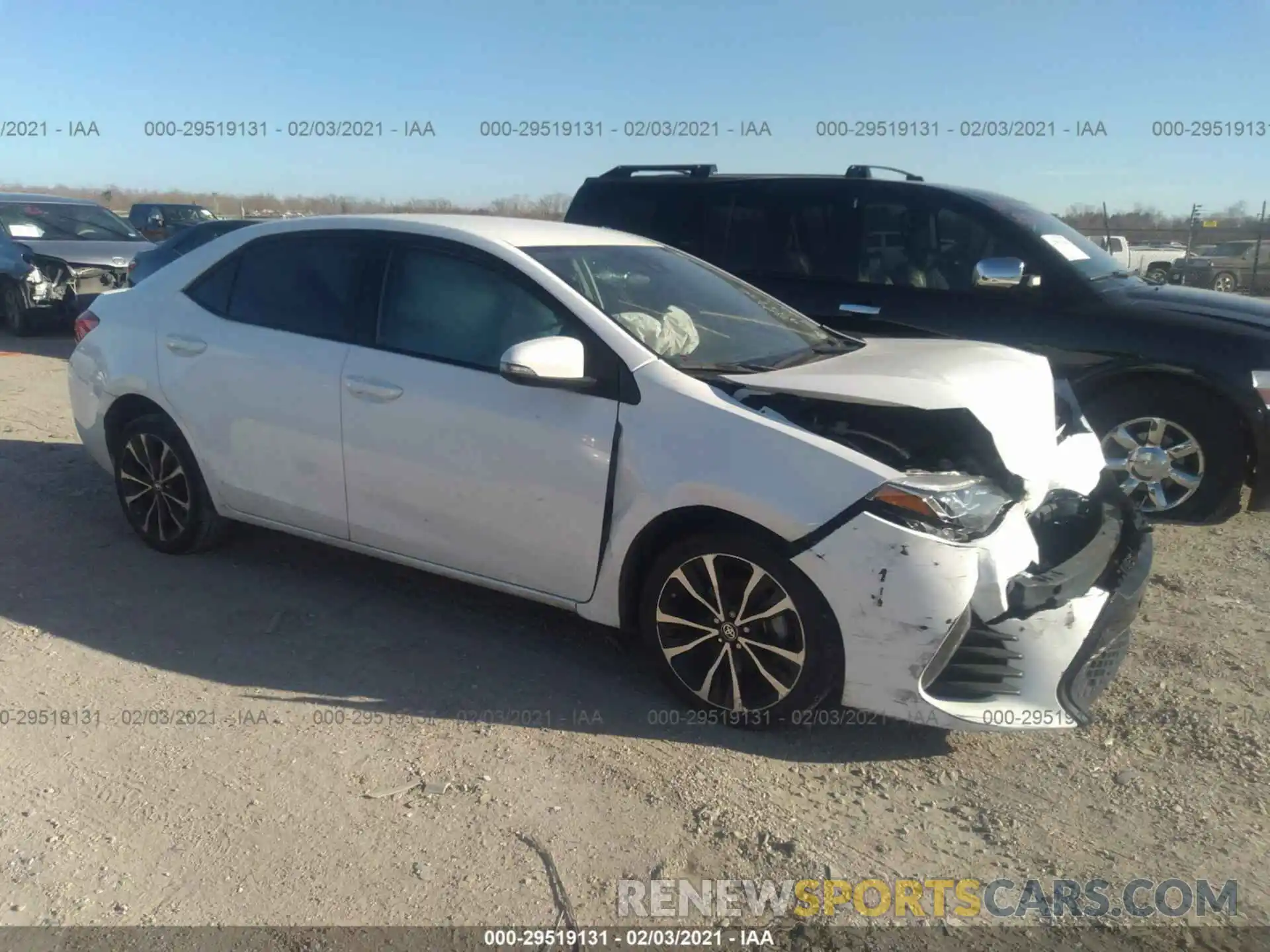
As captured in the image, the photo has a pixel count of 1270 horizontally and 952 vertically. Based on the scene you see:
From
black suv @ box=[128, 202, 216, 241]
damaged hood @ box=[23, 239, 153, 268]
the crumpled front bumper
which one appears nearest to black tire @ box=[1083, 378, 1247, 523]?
the crumpled front bumper

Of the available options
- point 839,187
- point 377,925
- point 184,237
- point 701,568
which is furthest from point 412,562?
point 184,237

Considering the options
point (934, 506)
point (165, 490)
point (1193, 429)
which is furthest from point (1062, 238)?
point (165, 490)

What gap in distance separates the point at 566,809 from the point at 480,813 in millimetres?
256

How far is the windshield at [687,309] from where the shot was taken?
3949 millimetres

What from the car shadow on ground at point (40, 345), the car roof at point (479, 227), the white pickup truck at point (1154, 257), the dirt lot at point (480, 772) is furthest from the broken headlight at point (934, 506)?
the white pickup truck at point (1154, 257)

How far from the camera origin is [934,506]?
3.14 m

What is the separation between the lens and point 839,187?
6.65 m

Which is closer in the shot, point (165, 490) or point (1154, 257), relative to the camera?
point (165, 490)

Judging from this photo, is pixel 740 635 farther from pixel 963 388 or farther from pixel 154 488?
pixel 154 488

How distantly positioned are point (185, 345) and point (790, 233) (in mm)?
3754

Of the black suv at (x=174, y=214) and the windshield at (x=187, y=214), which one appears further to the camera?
the windshield at (x=187, y=214)

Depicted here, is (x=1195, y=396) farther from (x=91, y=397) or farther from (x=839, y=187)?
(x=91, y=397)

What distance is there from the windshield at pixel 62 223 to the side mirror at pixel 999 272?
1164 cm
